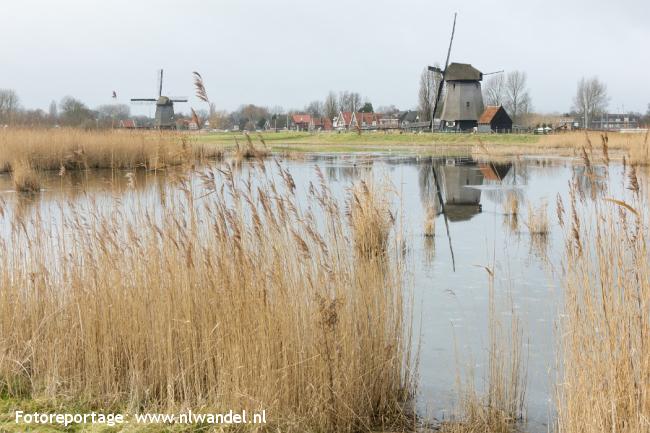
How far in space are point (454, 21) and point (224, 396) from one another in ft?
150

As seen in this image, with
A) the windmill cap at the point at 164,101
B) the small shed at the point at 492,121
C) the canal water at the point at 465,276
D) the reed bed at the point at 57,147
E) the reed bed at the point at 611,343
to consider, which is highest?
the windmill cap at the point at 164,101

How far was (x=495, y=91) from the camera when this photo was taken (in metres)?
76.4

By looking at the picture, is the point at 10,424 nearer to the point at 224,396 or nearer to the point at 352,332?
the point at 224,396

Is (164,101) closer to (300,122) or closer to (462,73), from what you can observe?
(462,73)

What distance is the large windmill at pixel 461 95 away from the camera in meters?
50.8

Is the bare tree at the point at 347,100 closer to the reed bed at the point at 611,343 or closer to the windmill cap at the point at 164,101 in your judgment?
the windmill cap at the point at 164,101

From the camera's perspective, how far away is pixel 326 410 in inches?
145

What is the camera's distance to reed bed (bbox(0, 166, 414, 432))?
3.69 metres

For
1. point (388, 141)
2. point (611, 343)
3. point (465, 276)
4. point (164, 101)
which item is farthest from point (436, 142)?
point (611, 343)

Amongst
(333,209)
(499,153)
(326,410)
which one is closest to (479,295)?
(333,209)

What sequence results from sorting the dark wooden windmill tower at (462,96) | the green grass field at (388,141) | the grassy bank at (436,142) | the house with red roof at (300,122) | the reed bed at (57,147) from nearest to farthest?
the reed bed at (57,147) → the grassy bank at (436,142) → the green grass field at (388,141) → the dark wooden windmill tower at (462,96) → the house with red roof at (300,122)

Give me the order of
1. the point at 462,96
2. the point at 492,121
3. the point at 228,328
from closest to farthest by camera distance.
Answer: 1. the point at 228,328
2. the point at 492,121
3. the point at 462,96

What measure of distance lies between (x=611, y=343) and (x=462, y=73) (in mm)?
50145

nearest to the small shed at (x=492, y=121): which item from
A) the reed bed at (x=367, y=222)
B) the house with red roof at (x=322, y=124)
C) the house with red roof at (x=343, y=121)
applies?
the house with red roof at (x=343, y=121)
